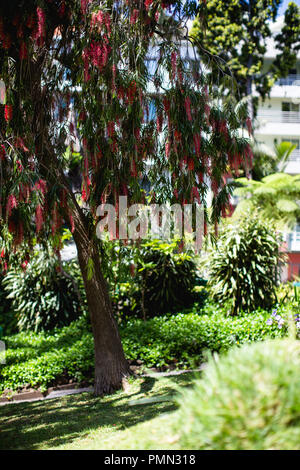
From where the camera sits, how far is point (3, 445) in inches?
194

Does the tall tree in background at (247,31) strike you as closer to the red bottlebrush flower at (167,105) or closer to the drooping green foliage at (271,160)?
the drooping green foliage at (271,160)

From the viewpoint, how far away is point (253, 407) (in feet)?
8.84

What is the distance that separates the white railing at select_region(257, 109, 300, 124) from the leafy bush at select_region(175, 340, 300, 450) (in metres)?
26.3

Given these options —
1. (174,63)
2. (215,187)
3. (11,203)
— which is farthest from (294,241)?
(11,203)

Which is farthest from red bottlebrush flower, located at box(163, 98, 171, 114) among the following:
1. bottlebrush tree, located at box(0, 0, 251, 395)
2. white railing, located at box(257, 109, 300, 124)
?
white railing, located at box(257, 109, 300, 124)

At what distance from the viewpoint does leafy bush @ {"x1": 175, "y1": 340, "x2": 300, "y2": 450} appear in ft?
8.82

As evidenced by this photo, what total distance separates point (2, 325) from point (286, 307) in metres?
6.91

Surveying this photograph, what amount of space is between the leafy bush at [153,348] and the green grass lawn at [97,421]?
0.86 m

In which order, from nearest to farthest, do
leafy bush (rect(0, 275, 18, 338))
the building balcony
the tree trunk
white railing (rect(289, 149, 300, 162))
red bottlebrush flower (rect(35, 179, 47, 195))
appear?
red bottlebrush flower (rect(35, 179, 47, 195))
the tree trunk
leafy bush (rect(0, 275, 18, 338))
the building balcony
white railing (rect(289, 149, 300, 162))

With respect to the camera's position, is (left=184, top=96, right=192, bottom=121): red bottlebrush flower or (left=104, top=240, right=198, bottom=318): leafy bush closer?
(left=184, top=96, right=192, bottom=121): red bottlebrush flower

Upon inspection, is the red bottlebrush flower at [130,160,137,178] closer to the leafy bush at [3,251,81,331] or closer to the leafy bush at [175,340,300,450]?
the leafy bush at [175,340,300,450]

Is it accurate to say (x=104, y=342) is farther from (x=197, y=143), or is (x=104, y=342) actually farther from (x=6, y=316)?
(x=6, y=316)

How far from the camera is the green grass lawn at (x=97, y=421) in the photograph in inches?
153

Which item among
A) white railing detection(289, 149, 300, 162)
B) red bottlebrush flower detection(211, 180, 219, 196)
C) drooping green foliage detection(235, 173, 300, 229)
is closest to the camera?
red bottlebrush flower detection(211, 180, 219, 196)
